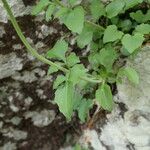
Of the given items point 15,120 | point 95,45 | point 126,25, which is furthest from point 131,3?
point 15,120

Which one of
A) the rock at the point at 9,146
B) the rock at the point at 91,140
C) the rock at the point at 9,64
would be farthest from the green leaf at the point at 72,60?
the rock at the point at 9,146

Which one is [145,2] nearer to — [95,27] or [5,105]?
[95,27]

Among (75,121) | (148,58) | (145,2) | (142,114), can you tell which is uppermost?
(145,2)

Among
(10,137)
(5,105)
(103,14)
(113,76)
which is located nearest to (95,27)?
(103,14)

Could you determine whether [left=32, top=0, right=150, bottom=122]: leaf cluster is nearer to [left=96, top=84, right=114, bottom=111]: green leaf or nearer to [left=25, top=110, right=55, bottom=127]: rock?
[left=96, top=84, right=114, bottom=111]: green leaf

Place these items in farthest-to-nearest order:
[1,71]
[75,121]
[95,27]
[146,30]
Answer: [75,121] → [1,71] → [95,27] → [146,30]

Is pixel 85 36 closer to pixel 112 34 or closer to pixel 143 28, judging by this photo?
pixel 112 34

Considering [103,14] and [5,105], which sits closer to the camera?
[103,14]
